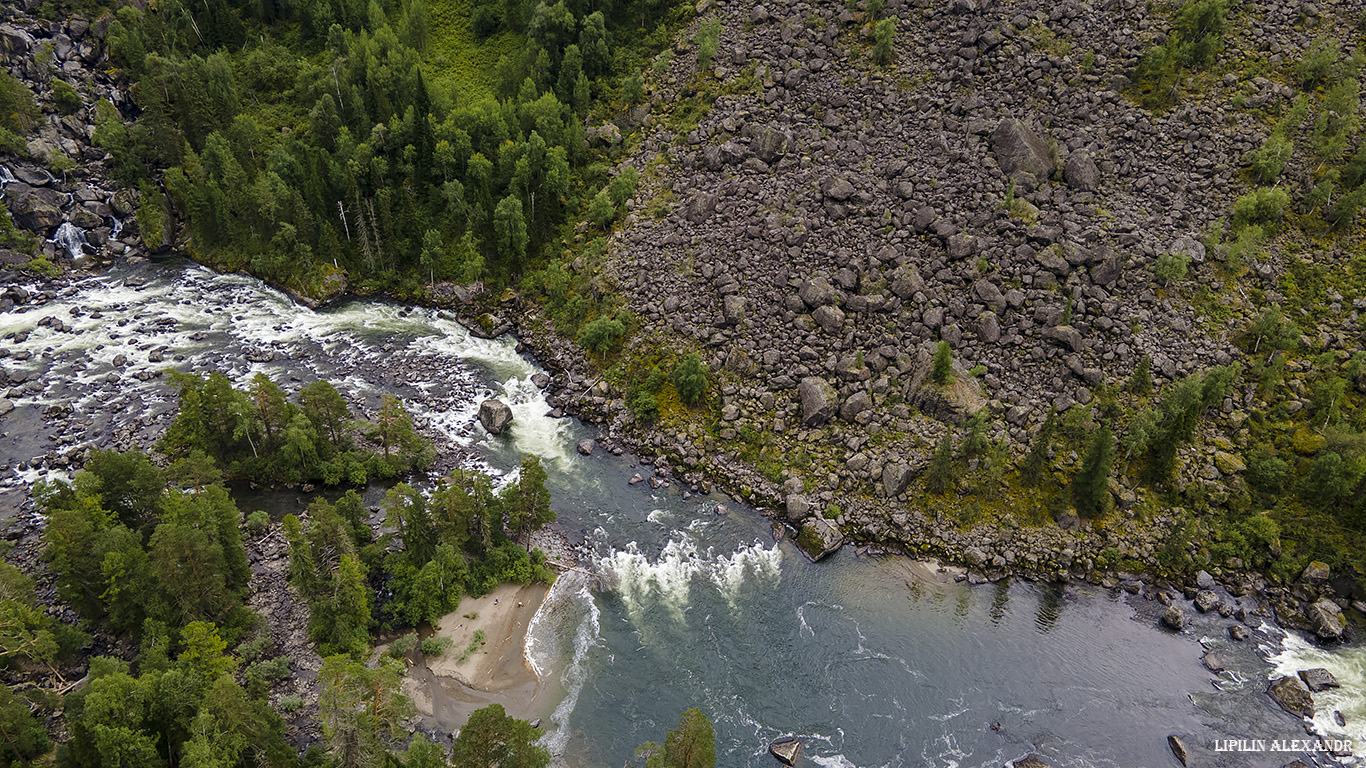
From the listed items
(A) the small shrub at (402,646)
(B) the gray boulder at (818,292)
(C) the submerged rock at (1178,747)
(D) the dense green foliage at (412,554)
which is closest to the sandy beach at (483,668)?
(A) the small shrub at (402,646)

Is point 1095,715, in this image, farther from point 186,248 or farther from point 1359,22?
point 186,248

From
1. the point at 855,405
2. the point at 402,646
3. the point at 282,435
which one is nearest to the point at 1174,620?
the point at 855,405

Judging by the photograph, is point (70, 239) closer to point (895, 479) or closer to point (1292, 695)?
point (895, 479)

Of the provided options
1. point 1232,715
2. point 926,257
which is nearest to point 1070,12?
point 926,257

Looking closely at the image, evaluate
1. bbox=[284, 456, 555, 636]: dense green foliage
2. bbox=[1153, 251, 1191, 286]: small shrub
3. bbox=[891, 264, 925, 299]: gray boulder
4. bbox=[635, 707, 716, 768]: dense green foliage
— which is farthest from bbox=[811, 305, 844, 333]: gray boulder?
bbox=[635, 707, 716, 768]: dense green foliage

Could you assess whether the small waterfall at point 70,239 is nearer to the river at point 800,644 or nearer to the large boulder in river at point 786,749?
the river at point 800,644

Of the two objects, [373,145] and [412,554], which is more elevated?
[373,145]

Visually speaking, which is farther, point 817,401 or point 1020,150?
point 1020,150
